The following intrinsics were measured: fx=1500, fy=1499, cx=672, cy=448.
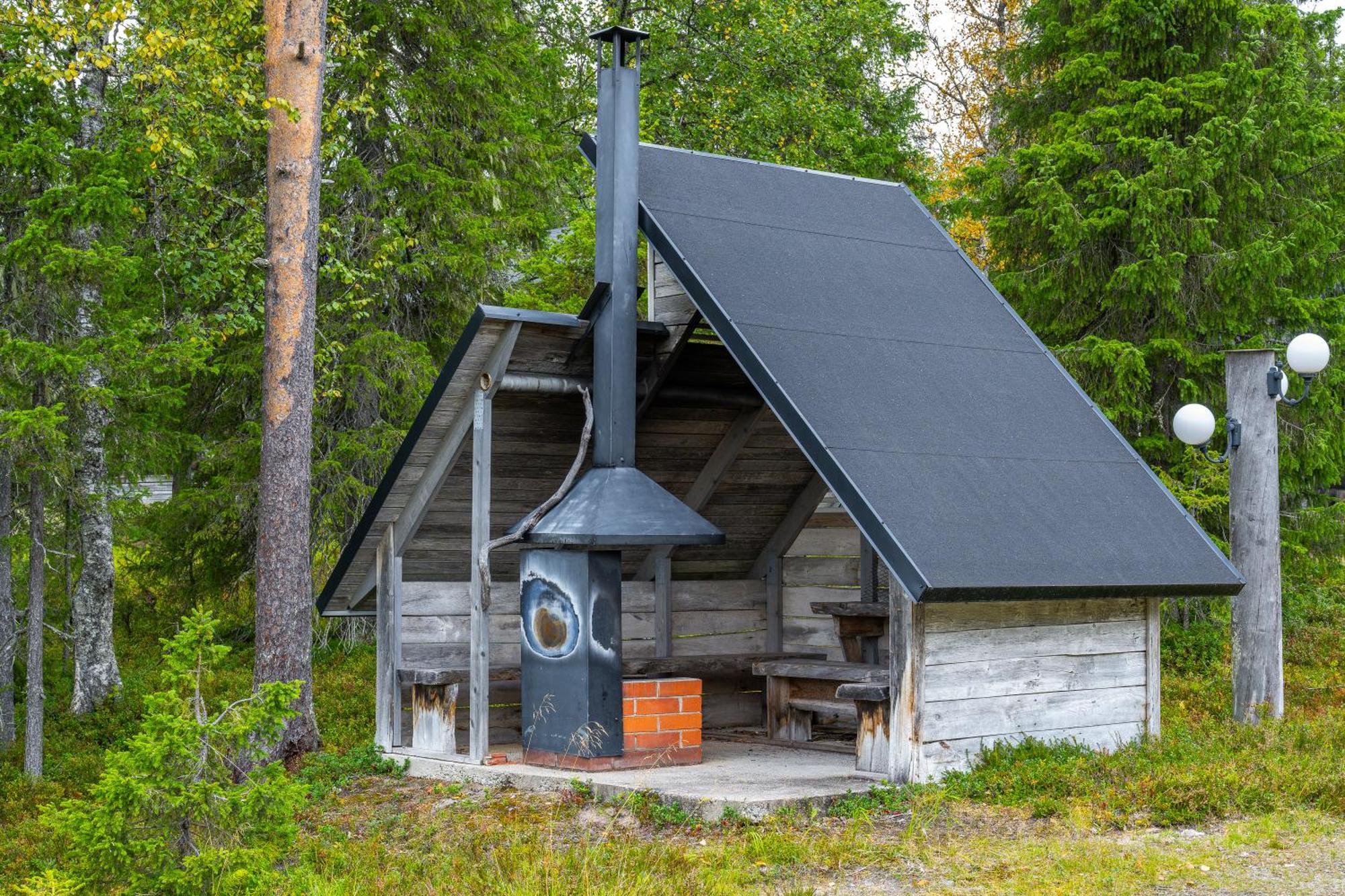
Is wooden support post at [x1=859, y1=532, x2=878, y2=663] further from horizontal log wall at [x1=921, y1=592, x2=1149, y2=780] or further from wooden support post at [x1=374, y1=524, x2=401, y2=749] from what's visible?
wooden support post at [x1=374, y1=524, x2=401, y2=749]

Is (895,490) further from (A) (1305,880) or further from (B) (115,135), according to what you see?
(B) (115,135)

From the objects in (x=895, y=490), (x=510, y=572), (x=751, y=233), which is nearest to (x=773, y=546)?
(x=510, y=572)

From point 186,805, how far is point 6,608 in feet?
31.1

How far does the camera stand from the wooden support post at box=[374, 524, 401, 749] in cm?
1102

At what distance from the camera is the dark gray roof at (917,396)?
879cm

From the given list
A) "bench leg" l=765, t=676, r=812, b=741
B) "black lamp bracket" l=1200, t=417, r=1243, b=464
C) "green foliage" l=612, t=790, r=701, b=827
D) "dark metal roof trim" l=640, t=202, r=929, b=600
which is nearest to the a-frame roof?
"dark metal roof trim" l=640, t=202, r=929, b=600

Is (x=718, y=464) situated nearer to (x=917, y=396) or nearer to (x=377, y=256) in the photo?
(x=917, y=396)

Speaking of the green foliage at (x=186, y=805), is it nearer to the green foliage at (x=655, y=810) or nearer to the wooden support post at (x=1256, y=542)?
the green foliage at (x=655, y=810)

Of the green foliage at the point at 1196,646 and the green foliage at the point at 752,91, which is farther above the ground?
the green foliage at the point at 752,91

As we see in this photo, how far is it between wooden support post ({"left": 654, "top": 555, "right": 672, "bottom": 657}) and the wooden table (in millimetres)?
1197

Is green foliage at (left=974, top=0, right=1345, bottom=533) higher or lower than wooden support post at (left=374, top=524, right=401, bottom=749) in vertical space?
higher

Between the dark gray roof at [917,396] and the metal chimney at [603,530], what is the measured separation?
0.42 m

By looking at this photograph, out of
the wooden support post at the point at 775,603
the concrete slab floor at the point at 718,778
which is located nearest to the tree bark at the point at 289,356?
the concrete slab floor at the point at 718,778

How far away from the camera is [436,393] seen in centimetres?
1017
